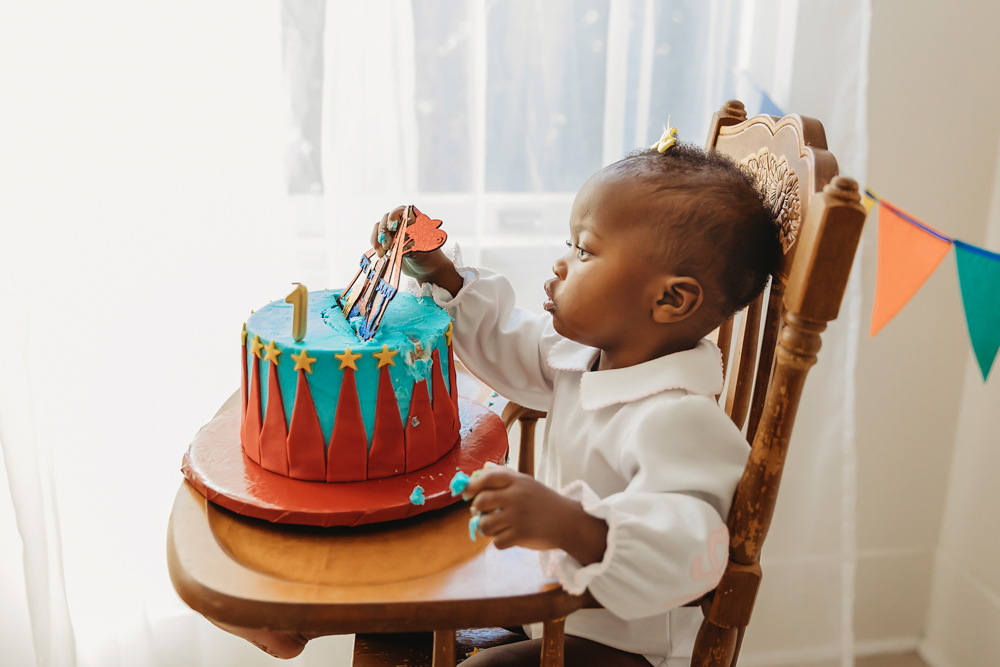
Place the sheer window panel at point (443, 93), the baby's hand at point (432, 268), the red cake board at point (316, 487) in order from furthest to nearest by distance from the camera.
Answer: the sheer window panel at point (443, 93) < the baby's hand at point (432, 268) < the red cake board at point (316, 487)

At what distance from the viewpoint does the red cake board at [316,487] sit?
0.72 m

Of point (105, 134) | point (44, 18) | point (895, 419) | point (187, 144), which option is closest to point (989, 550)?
point (895, 419)

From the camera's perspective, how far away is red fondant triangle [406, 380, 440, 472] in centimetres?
79

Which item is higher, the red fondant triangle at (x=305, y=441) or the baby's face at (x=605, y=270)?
the baby's face at (x=605, y=270)

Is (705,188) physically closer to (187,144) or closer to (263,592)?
(263,592)

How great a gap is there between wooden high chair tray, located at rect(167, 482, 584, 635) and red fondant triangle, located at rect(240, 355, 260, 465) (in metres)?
0.09

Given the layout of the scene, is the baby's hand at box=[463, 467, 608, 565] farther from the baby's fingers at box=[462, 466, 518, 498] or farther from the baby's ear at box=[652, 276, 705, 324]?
the baby's ear at box=[652, 276, 705, 324]

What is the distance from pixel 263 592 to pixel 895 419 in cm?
150

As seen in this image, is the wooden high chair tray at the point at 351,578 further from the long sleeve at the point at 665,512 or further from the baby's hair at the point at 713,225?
the baby's hair at the point at 713,225

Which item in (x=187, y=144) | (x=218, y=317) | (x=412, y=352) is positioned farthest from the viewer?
(x=218, y=317)

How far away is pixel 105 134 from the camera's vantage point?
3.80 feet

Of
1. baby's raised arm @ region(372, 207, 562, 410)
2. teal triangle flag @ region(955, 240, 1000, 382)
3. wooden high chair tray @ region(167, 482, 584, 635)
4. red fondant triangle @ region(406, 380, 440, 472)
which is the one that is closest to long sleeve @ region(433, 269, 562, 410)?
baby's raised arm @ region(372, 207, 562, 410)

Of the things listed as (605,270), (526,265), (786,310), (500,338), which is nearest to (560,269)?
(605,270)

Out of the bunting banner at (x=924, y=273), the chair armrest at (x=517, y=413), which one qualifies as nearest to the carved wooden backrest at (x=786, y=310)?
the bunting banner at (x=924, y=273)
